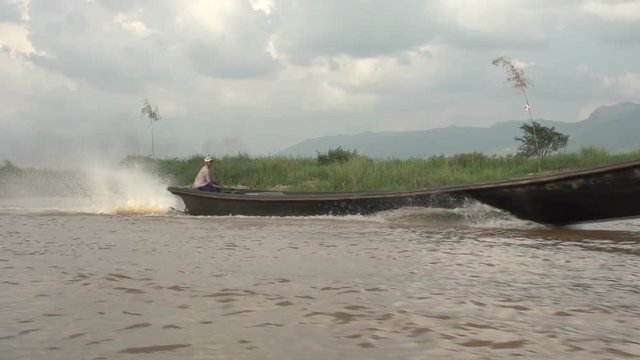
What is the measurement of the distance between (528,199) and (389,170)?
29.0 ft

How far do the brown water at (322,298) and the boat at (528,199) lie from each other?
101cm

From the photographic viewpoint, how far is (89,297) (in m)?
3.70

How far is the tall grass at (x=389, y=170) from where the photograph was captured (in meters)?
16.4

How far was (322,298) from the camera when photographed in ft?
11.9

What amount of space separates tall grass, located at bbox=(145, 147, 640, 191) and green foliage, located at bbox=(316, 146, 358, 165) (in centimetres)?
27

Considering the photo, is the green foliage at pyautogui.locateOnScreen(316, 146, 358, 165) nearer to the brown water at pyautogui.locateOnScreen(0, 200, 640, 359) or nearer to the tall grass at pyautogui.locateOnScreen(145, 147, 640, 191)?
the tall grass at pyautogui.locateOnScreen(145, 147, 640, 191)

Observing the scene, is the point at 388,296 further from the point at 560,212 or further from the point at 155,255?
the point at 560,212

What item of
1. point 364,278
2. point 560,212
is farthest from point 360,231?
point 364,278

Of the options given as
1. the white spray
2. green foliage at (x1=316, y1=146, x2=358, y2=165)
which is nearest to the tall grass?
green foliage at (x1=316, y1=146, x2=358, y2=165)

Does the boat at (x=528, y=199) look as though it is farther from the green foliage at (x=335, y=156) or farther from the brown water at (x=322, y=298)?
the green foliage at (x=335, y=156)

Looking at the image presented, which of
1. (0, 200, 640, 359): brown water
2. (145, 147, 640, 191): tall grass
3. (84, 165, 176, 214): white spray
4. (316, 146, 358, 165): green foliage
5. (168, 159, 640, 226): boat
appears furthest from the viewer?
(316, 146, 358, 165): green foliage

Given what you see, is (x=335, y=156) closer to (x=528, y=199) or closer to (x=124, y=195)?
(x=124, y=195)

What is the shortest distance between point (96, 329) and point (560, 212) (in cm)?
739

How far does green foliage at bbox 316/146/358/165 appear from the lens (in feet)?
67.7
